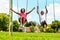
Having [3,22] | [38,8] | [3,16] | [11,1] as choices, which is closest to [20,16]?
[38,8]

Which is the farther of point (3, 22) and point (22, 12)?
point (3, 22)

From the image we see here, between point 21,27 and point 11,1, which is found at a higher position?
point 11,1

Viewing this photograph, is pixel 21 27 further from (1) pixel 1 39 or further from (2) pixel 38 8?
(1) pixel 1 39

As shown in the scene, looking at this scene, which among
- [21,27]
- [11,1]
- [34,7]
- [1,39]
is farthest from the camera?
[21,27]

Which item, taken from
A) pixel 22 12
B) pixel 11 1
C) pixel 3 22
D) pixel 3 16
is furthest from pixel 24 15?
pixel 3 16

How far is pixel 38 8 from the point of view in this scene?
984 cm

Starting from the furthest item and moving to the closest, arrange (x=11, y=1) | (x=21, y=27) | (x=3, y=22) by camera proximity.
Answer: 1. (x=3, y=22)
2. (x=21, y=27)
3. (x=11, y=1)

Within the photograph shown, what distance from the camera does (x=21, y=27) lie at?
10414 mm

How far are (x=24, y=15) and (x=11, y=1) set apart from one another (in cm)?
151

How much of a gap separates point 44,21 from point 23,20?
86 cm

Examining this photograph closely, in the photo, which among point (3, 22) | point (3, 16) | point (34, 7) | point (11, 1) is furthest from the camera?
point (3, 16)

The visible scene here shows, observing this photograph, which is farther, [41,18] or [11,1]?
[41,18]

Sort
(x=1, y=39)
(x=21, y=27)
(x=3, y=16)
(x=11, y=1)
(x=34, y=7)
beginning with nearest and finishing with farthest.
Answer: (x=1, y=39), (x=11, y=1), (x=34, y=7), (x=21, y=27), (x=3, y=16)

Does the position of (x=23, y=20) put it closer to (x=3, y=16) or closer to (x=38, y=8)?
(x=38, y=8)
